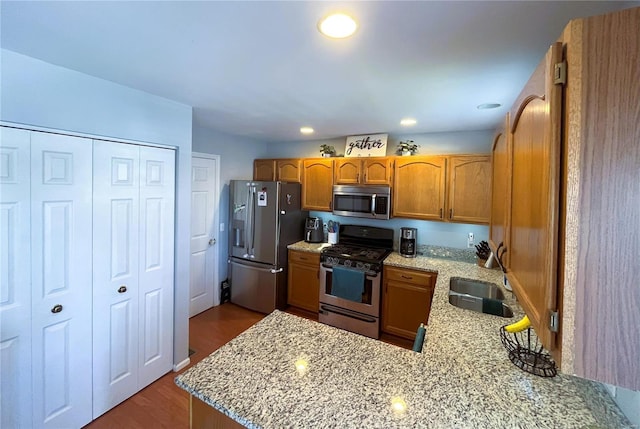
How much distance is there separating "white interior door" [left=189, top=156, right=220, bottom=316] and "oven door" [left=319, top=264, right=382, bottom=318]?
63.7 inches

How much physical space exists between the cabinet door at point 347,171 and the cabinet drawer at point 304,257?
100cm

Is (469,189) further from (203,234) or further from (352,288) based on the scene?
(203,234)

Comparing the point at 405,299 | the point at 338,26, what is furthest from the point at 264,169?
the point at 338,26

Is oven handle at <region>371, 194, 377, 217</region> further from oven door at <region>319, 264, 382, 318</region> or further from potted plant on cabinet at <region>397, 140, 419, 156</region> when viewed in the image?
oven door at <region>319, 264, 382, 318</region>

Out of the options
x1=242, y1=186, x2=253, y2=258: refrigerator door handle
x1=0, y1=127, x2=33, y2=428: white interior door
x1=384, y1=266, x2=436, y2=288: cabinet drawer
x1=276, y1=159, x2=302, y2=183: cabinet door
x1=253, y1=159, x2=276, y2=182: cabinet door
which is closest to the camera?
x1=0, y1=127, x2=33, y2=428: white interior door

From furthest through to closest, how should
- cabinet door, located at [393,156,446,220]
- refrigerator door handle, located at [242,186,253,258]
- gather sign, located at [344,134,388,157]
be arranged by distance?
refrigerator door handle, located at [242,186,253,258] → gather sign, located at [344,134,388,157] → cabinet door, located at [393,156,446,220]

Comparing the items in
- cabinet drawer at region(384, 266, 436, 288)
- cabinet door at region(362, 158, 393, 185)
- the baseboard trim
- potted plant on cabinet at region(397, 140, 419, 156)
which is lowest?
the baseboard trim

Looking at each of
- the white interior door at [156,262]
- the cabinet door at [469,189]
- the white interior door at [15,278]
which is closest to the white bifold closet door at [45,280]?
the white interior door at [15,278]

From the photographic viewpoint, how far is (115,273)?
6.53ft

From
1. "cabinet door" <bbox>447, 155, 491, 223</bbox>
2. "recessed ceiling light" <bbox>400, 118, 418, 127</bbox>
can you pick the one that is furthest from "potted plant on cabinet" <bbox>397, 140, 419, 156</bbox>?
"cabinet door" <bbox>447, 155, 491, 223</bbox>

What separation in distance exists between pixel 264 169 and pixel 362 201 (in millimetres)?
1652

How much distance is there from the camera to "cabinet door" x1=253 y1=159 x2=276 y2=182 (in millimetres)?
4031

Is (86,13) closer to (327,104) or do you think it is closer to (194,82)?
(194,82)

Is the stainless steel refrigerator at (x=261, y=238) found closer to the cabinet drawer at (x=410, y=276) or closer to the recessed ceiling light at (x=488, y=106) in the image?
the cabinet drawer at (x=410, y=276)
